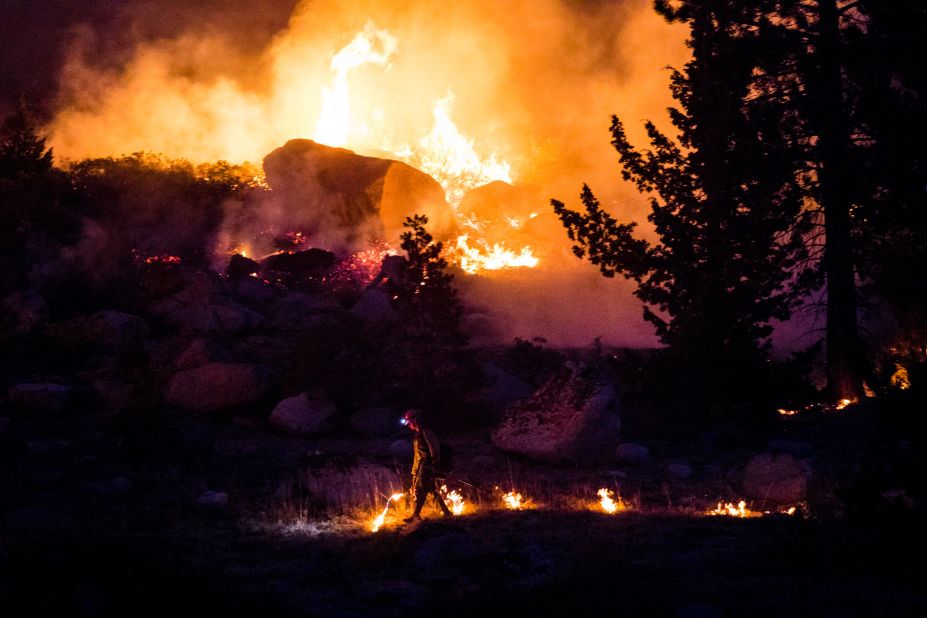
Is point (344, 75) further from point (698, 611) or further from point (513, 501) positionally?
point (698, 611)

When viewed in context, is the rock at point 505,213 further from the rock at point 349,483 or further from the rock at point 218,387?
the rock at point 349,483

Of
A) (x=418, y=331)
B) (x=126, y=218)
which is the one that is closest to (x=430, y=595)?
(x=418, y=331)

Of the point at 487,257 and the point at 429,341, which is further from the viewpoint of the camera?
the point at 487,257

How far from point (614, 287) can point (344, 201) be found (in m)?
11.4

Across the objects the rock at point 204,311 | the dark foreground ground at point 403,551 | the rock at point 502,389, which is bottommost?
the dark foreground ground at point 403,551

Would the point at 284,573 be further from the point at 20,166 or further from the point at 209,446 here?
the point at 20,166

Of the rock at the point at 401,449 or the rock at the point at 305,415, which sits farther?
the rock at the point at 305,415

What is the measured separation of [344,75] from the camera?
156 feet

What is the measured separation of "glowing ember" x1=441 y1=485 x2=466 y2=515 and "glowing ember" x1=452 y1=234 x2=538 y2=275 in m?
21.2

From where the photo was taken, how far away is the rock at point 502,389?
17781mm

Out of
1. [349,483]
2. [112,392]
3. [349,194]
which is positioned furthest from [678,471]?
[349,194]

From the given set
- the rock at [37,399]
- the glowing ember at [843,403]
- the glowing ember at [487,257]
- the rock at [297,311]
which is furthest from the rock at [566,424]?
the glowing ember at [487,257]

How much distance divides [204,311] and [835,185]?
1548 centimetres

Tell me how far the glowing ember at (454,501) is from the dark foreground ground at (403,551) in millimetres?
251
